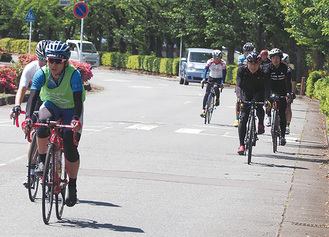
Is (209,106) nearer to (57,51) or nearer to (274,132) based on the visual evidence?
(274,132)

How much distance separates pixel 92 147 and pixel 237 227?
621 centimetres

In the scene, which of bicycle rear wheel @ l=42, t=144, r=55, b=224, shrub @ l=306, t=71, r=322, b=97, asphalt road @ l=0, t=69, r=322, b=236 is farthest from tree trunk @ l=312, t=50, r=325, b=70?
bicycle rear wheel @ l=42, t=144, r=55, b=224

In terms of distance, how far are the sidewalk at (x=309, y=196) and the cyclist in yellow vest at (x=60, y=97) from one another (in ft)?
7.01

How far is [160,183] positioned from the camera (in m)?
9.98

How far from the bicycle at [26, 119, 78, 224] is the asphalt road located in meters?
0.16

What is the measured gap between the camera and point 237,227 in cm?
755

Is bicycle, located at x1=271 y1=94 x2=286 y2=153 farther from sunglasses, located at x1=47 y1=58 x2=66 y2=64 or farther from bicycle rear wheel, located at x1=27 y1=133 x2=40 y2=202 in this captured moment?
sunglasses, located at x1=47 y1=58 x2=66 y2=64

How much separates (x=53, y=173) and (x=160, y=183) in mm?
2904

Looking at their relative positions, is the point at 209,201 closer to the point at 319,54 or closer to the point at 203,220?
the point at 203,220

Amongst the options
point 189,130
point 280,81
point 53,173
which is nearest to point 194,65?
point 189,130

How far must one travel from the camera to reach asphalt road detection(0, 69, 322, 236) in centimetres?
739

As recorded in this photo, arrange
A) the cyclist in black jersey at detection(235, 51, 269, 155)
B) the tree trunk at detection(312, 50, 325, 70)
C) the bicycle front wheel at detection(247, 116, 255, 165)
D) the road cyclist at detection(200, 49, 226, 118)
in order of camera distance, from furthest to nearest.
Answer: the tree trunk at detection(312, 50, 325, 70) < the road cyclist at detection(200, 49, 226, 118) < the cyclist in black jersey at detection(235, 51, 269, 155) < the bicycle front wheel at detection(247, 116, 255, 165)

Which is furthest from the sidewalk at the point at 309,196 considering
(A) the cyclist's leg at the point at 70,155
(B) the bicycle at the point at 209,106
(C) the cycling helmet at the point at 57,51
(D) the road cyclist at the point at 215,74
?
(D) the road cyclist at the point at 215,74

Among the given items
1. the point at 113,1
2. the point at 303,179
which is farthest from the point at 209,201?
Result: the point at 113,1
